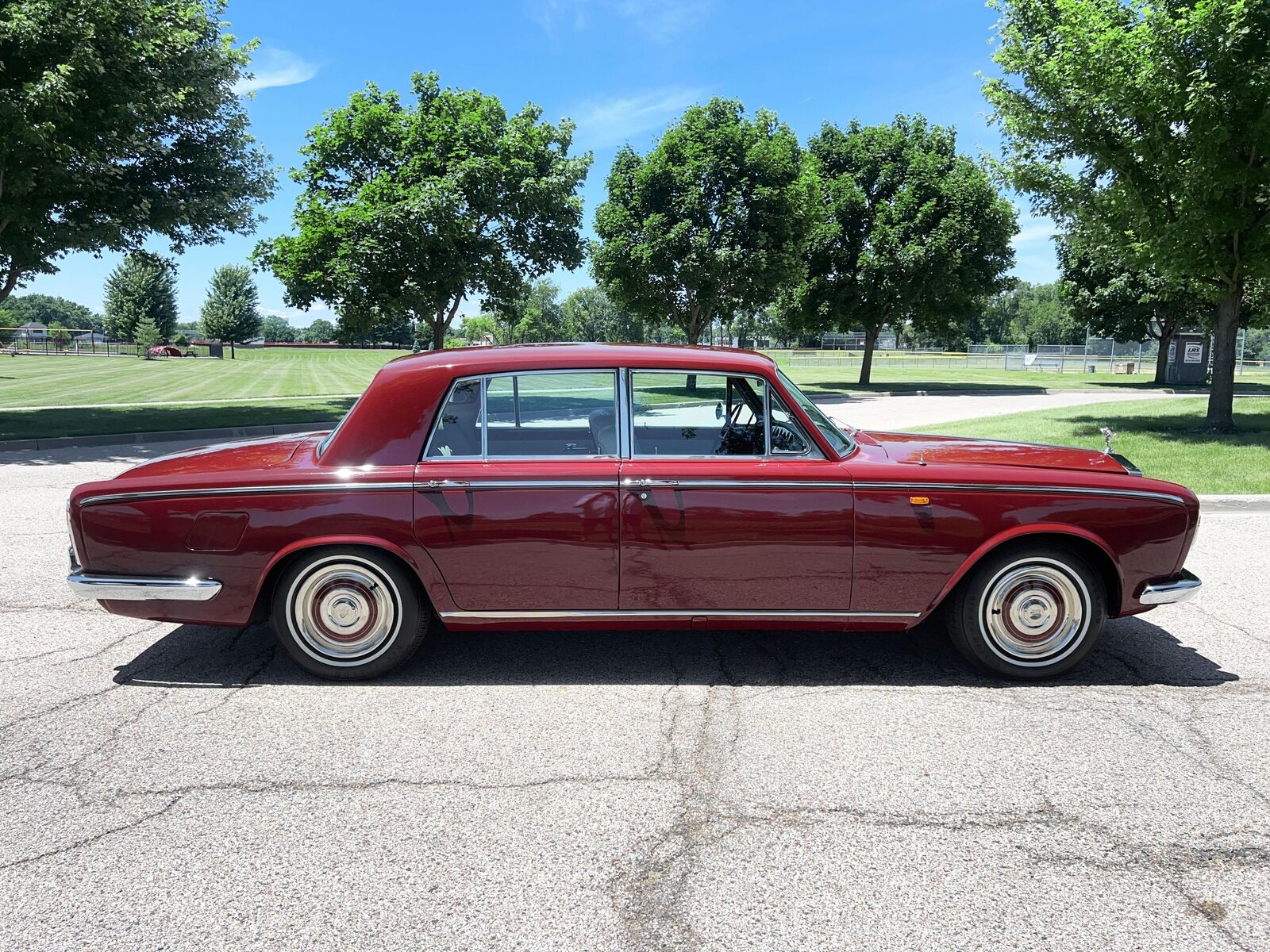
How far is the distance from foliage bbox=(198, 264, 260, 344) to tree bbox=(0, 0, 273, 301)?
3101 inches

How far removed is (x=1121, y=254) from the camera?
14977mm

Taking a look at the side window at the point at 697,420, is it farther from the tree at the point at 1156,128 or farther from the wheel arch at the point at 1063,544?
the tree at the point at 1156,128

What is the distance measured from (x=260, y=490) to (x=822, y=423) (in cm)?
263

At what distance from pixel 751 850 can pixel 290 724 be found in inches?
79.8

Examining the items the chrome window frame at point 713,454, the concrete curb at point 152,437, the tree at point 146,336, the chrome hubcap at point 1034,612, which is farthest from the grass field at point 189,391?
the tree at point 146,336

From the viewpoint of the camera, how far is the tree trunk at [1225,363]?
13.9 meters

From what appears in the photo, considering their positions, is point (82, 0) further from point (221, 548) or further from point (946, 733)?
point (946, 733)

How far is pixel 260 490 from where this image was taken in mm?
3926

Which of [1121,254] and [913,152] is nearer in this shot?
[1121,254]

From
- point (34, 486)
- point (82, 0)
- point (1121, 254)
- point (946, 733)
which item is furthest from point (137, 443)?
point (1121, 254)

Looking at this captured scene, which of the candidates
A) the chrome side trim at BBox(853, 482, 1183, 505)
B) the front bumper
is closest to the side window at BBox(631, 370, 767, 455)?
the chrome side trim at BBox(853, 482, 1183, 505)

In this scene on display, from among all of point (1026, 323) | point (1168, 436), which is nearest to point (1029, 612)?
point (1168, 436)

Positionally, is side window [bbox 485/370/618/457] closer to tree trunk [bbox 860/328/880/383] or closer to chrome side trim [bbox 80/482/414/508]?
chrome side trim [bbox 80/482/414/508]

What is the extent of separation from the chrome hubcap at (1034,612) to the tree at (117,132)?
1367 cm
